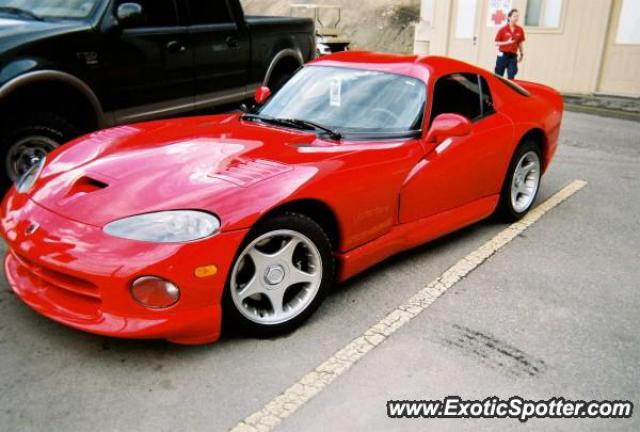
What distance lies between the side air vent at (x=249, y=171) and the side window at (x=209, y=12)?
12.3ft

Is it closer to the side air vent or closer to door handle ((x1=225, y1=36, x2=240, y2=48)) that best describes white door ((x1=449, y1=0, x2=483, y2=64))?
door handle ((x1=225, y1=36, x2=240, y2=48))

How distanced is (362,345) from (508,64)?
33.8 ft

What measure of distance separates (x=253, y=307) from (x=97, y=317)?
790mm

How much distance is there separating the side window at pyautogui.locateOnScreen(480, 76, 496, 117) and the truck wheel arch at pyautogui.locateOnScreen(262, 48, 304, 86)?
10.9ft

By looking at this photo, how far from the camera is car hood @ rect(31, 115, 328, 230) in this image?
288cm

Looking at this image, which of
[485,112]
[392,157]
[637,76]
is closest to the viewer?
[392,157]

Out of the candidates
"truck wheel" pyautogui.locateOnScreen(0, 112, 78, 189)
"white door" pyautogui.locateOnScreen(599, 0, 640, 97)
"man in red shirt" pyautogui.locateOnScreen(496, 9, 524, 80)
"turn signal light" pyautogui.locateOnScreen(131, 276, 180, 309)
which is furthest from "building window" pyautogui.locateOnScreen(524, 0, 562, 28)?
"turn signal light" pyautogui.locateOnScreen(131, 276, 180, 309)

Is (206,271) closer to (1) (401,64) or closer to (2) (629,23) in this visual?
(1) (401,64)

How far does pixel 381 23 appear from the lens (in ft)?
80.3

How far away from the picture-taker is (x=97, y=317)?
274 cm

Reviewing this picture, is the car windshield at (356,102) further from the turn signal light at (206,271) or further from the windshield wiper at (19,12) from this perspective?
the windshield wiper at (19,12)

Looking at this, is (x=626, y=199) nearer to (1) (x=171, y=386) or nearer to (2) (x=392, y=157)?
(2) (x=392, y=157)

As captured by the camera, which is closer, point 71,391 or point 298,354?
point 71,391

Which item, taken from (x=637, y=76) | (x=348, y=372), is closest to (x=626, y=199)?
(x=348, y=372)
